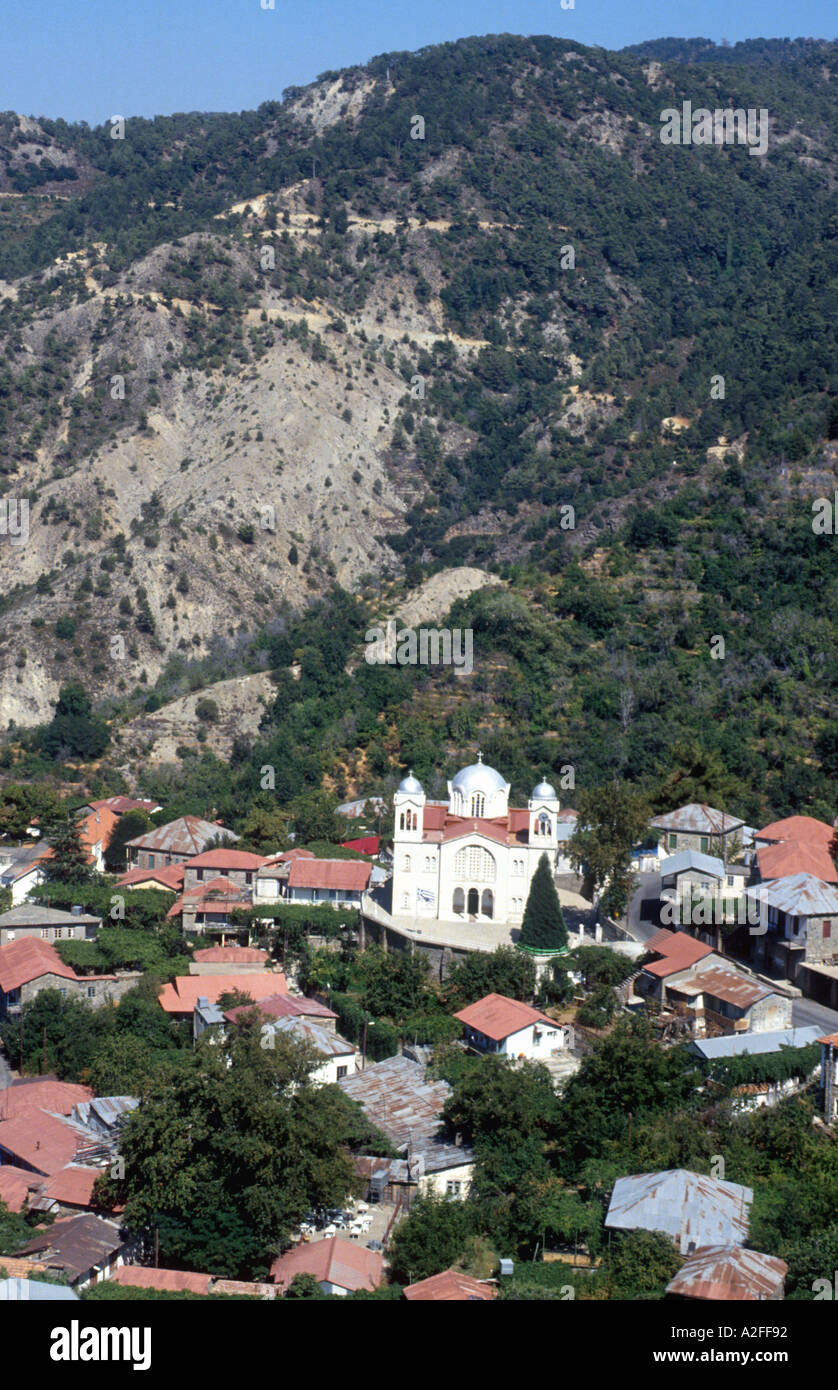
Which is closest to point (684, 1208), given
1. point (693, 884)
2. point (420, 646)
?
point (693, 884)

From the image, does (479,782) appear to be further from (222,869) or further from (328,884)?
(222,869)

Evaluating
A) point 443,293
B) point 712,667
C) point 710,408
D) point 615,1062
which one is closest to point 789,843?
point 615,1062

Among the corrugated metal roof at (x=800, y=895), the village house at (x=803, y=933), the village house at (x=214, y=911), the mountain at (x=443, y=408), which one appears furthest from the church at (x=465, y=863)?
the mountain at (x=443, y=408)

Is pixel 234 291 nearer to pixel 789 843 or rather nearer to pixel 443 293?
pixel 443 293

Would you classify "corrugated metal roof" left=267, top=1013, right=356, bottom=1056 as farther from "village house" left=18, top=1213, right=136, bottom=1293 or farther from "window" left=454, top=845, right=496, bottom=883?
"window" left=454, top=845, right=496, bottom=883

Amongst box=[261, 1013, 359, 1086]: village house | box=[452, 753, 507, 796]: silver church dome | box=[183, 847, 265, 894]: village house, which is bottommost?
box=[261, 1013, 359, 1086]: village house
